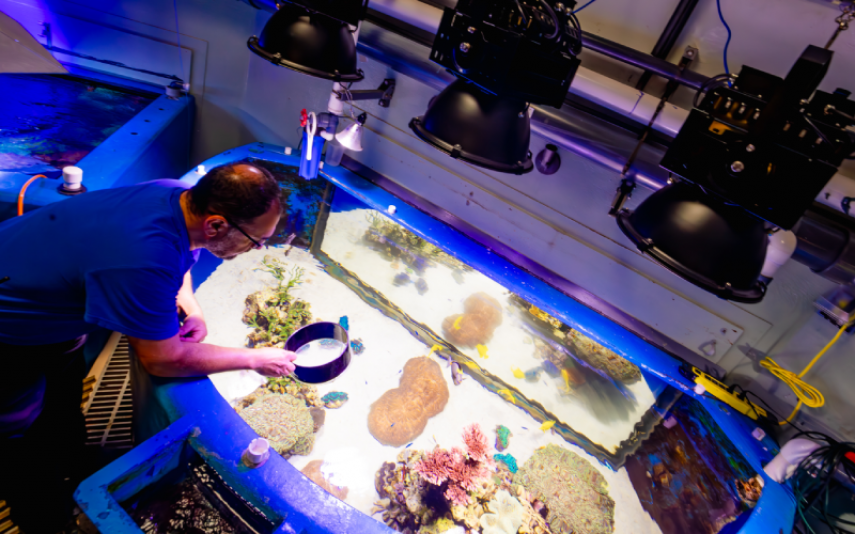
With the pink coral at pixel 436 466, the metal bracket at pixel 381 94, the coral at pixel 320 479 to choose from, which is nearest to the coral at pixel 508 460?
the pink coral at pixel 436 466

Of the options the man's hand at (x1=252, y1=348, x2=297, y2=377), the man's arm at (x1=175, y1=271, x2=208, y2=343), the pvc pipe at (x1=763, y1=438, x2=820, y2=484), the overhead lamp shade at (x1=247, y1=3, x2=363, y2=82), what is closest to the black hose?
the overhead lamp shade at (x1=247, y1=3, x2=363, y2=82)

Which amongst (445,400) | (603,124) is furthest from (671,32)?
(445,400)

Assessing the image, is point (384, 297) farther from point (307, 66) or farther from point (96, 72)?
point (96, 72)

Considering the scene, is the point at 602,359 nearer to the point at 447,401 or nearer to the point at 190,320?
the point at 447,401

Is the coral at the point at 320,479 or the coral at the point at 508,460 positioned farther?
the coral at the point at 508,460

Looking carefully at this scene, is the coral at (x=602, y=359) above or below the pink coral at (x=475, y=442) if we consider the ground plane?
above

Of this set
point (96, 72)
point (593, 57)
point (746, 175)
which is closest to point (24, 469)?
point (746, 175)

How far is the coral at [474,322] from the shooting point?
242 cm

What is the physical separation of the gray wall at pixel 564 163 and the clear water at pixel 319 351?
4.65 ft

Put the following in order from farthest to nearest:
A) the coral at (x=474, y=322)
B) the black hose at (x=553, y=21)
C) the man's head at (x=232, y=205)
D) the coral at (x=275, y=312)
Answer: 1. the coral at (x=474, y=322)
2. the coral at (x=275, y=312)
3. the man's head at (x=232, y=205)
4. the black hose at (x=553, y=21)

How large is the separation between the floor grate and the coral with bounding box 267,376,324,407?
0.69m

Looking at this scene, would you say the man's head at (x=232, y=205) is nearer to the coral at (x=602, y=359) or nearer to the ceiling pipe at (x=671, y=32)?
the coral at (x=602, y=359)

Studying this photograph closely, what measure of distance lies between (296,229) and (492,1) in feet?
6.51

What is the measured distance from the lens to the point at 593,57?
2.25 meters
